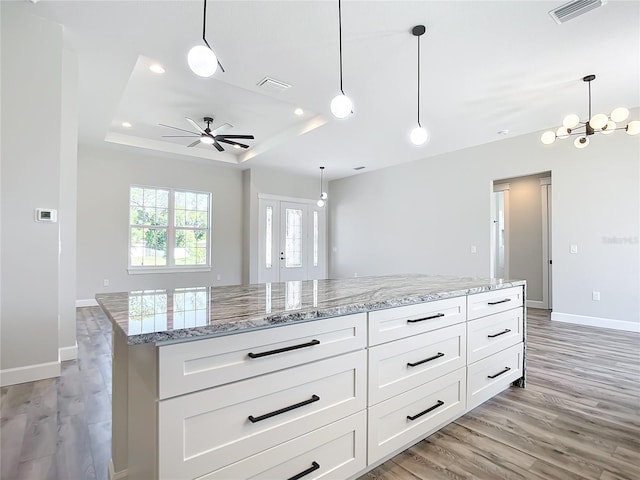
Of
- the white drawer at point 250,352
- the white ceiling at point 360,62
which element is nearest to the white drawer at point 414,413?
the white drawer at point 250,352

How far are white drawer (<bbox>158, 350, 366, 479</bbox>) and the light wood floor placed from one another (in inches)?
21.0

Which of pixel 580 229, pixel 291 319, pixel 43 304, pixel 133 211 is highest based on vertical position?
pixel 133 211

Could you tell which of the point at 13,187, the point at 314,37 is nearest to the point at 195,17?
the point at 314,37

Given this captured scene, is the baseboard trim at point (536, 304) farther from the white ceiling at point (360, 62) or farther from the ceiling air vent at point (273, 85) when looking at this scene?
the ceiling air vent at point (273, 85)

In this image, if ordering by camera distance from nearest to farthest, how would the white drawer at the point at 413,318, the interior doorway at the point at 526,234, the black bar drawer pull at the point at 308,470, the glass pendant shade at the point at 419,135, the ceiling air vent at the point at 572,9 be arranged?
the black bar drawer pull at the point at 308,470 < the white drawer at the point at 413,318 < the ceiling air vent at the point at 572,9 < the glass pendant shade at the point at 419,135 < the interior doorway at the point at 526,234

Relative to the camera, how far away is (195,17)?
2.53m

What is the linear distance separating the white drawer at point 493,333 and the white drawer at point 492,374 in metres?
0.05

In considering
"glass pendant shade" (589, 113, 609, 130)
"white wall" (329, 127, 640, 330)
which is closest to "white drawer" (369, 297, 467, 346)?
"glass pendant shade" (589, 113, 609, 130)

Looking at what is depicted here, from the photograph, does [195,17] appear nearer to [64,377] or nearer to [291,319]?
[291,319]

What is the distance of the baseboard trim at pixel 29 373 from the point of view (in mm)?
2558

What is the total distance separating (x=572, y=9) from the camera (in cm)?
243

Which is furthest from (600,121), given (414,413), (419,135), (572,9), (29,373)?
(29,373)

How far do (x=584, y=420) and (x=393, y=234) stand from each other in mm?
5274

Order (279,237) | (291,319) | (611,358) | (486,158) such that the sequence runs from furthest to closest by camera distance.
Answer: (279,237) → (486,158) → (611,358) → (291,319)
